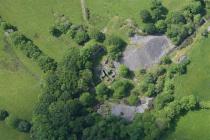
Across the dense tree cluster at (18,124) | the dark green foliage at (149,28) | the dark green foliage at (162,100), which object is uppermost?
the dark green foliage at (149,28)

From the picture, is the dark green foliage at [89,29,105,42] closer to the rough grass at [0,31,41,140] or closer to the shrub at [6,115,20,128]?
the rough grass at [0,31,41,140]

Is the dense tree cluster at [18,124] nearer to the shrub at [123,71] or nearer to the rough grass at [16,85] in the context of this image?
the rough grass at [16,85]

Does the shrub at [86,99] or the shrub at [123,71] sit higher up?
the shrub at [123,71]

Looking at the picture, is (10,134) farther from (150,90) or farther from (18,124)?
(150,90)

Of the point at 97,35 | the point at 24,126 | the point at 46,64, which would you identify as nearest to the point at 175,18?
the point at 97,35

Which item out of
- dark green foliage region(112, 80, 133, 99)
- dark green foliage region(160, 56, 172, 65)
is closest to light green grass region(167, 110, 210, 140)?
dark green foliage region(160, 56, 172, 65)

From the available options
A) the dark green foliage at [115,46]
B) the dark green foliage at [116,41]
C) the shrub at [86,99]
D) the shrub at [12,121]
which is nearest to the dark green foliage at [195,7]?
the dark green foliage at [116,41]
